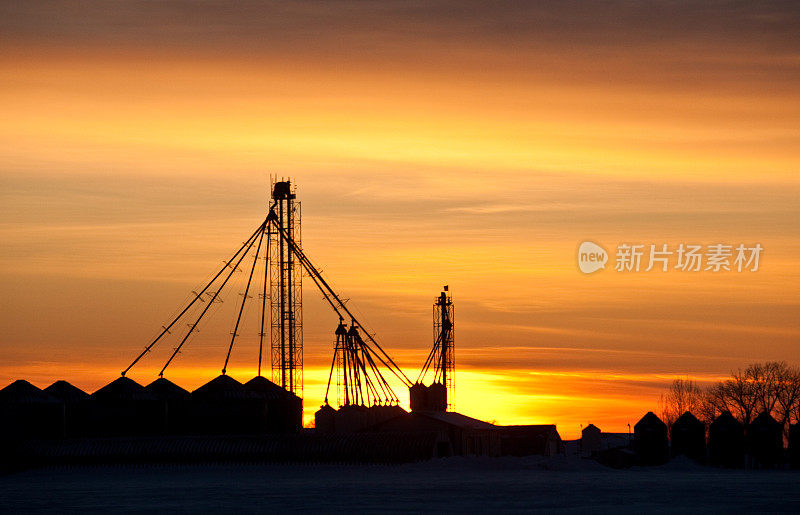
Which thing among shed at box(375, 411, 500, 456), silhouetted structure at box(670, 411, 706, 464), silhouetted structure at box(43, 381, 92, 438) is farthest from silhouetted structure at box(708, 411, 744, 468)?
silhouetted structure at box(43, 381, 92, 438)

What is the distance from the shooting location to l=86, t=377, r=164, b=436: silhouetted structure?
296 feet

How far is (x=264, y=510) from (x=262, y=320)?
155 ft

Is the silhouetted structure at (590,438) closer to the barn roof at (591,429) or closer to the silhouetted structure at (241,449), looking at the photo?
the barn roof at (591,429)

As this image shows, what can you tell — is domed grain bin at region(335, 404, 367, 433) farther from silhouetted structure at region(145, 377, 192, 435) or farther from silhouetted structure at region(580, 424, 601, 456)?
silhouetted structure at region(580, 424, 601, 456)

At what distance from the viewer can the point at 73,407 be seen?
300 ft

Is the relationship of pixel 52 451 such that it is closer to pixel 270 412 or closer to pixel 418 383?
pixel 270 412

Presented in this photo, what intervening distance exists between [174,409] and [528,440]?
27941mm

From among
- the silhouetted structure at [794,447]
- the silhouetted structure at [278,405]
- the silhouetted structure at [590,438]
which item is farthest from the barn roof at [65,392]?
the silhouetted structure at [590,438]

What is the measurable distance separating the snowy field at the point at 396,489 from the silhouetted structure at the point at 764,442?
12544 mm

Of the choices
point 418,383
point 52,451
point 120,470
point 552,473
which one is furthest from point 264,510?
point 418,383

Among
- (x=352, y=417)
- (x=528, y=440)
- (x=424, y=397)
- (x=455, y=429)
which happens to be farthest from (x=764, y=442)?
(x=352, y=417)

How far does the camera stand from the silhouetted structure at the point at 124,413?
90250mm

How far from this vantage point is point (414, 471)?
72.2 m

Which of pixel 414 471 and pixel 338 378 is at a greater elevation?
pixel 338 378
